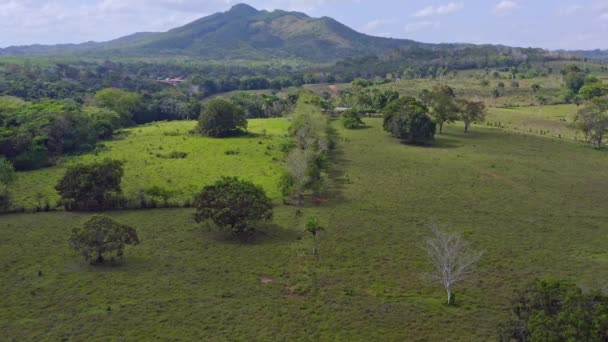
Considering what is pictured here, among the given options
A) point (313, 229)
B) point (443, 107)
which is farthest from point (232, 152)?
point (313, 229)

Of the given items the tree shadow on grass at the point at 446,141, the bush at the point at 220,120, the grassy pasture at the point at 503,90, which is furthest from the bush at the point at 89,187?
the grassy pasture at the point at 503,90

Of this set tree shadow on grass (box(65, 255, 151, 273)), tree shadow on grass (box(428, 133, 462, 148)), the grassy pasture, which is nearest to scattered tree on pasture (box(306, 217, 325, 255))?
tree shadow on grass (box(65, 255, 151, 273))

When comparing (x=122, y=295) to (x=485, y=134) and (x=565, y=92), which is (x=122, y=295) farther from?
(x=565, y=92)

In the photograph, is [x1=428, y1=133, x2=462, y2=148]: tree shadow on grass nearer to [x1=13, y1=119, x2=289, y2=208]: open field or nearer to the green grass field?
the green grass field

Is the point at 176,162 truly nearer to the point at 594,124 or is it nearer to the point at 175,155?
the point at 175,155

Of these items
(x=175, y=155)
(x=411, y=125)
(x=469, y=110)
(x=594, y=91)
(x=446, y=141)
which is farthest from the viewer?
(x=594, y=91)

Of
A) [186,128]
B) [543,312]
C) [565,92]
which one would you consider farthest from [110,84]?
[543,312]

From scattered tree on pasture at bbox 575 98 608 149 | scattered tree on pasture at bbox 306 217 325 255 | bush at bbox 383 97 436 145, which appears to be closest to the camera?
scattered tree on pasture at bbox 306 217 325 255
